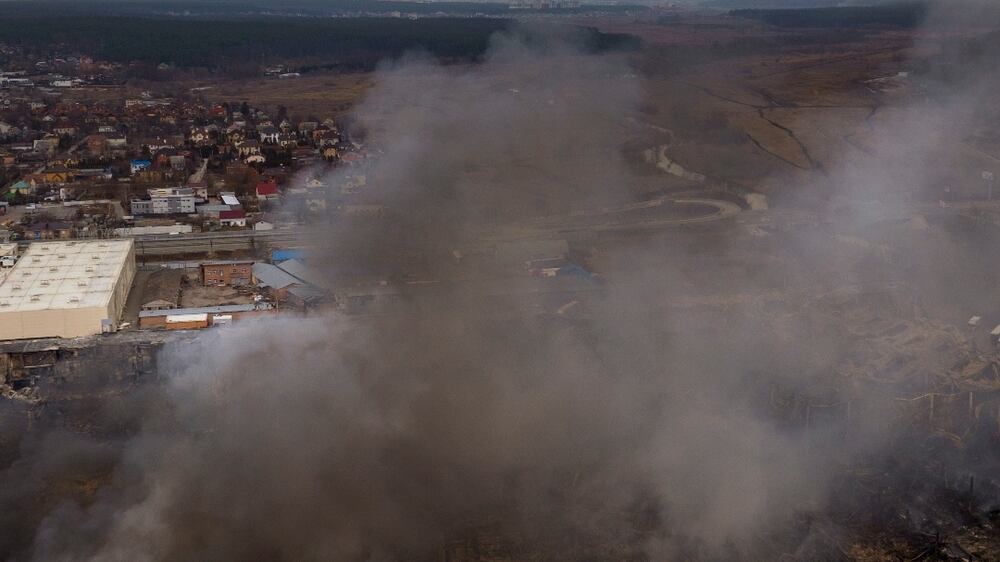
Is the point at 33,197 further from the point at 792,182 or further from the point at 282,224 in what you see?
the point at 792,182

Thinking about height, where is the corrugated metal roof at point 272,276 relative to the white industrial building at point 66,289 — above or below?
below

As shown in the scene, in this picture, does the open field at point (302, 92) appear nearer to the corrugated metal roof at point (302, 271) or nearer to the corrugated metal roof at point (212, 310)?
the corrugated metal roof at point (302, 271)

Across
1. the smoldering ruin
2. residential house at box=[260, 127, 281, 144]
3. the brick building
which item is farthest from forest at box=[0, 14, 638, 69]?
the brick building

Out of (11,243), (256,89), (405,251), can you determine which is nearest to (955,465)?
(405,251)

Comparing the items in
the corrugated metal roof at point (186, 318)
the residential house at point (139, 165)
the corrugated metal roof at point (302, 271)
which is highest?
the corrugated metal roof at point (302, 271)

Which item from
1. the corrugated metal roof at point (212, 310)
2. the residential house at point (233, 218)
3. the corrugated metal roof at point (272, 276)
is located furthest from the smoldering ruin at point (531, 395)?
the residential house at point (233, 218)

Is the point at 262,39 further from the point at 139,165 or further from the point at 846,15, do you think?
the point at 846,15

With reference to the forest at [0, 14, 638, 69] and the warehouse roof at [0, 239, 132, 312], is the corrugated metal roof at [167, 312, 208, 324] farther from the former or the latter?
the forest at [0, 14, 638, 69]
